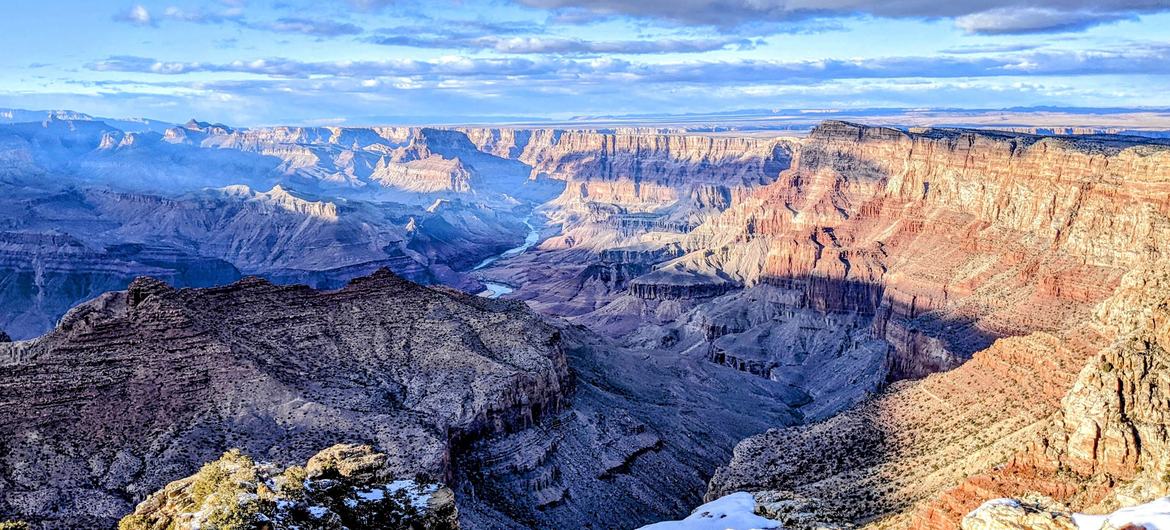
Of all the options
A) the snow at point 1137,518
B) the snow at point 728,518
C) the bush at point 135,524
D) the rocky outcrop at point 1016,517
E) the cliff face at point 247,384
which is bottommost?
the snow at point 728,518

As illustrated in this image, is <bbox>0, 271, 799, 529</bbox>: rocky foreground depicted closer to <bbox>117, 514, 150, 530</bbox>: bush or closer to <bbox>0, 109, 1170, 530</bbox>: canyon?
<bbox>0, 109, 1170, 530</bbox>: canyon

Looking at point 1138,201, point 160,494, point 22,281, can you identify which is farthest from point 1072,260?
point 22,281

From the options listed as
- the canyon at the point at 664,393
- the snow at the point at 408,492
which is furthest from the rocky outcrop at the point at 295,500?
the canyon at the point at 664,393

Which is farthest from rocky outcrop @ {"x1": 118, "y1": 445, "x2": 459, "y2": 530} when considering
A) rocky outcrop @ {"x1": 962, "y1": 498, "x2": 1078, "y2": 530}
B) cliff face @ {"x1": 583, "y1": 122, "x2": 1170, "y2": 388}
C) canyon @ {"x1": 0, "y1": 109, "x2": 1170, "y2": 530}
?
cliff face @ {"x1": 583, "y1": 122, "x2": 1170, "y2": 388}

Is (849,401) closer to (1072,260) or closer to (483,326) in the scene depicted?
(1072,260)

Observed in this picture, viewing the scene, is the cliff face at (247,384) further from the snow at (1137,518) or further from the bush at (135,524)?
the snow at (1137,518)

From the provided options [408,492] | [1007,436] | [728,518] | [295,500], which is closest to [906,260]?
[1007,436]

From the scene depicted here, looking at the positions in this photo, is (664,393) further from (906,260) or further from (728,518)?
(906,260)
